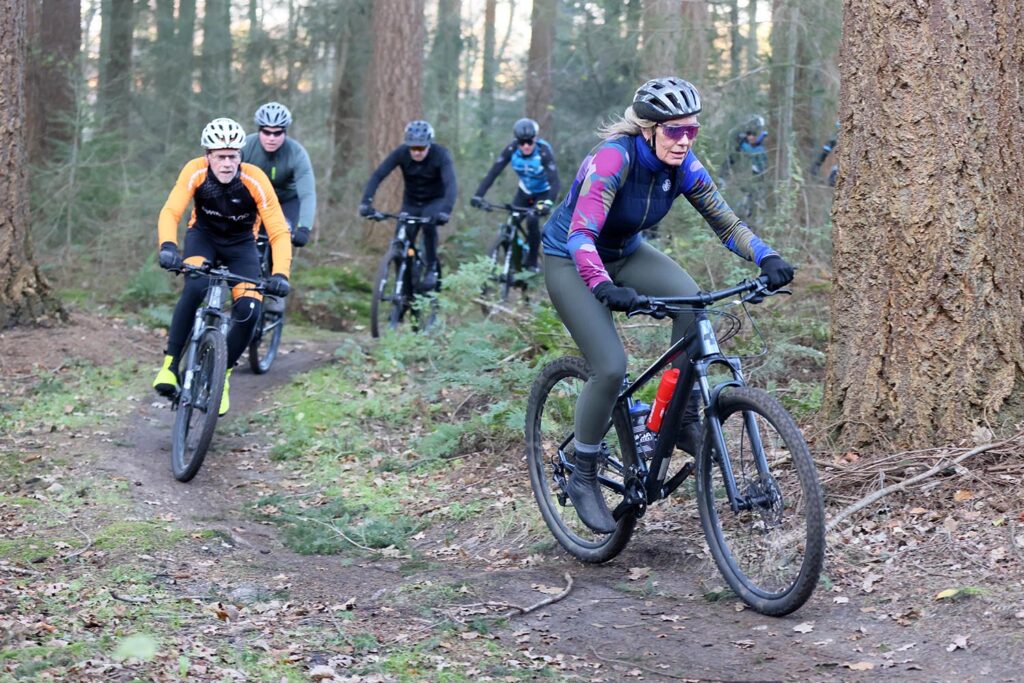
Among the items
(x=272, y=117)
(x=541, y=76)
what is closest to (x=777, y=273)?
(x=272, y=117)

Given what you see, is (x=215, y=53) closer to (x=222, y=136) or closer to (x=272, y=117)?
(x=272, y=117)

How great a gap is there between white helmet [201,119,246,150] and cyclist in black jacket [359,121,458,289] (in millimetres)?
4452

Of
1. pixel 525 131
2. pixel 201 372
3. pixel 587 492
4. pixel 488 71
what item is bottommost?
pixel 587 492

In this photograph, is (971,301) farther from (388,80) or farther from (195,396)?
(388,80)

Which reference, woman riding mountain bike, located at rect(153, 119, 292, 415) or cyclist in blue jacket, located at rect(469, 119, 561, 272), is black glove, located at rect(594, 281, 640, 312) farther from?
cyclist in blue jacket, located at rect(469, 119, 561, 272)

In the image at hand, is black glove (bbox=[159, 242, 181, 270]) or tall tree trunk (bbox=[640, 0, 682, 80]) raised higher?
tall tree trunk (bbox=[640, 0, 682, 80])

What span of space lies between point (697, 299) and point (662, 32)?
10229 mm

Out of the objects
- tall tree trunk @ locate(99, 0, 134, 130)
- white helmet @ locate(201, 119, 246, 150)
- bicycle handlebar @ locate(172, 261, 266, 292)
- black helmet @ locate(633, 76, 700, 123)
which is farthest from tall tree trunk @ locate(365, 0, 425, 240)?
black helmet @ locate(633, 76, 700, 123)

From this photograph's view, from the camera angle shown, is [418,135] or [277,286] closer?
[277,286]

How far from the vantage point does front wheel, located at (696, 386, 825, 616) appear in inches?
176

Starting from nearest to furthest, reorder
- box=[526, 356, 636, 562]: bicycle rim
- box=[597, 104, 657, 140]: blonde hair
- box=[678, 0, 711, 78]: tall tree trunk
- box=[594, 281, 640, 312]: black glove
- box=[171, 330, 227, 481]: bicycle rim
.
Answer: box=[594, 281, 640, 312]: black glove, box=[597, 104, 657, 140]: blonde hair, box=[526, 356, 636, 562]: bicycle rim, box=[171, 330, 227, 481]: bicycle rim, box=[678, 0, 711, 78]: tall tree trunk

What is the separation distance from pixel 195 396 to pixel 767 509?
15.0ft

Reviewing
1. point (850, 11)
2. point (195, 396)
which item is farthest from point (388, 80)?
point (850, 11)

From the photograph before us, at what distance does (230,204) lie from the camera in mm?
8336
